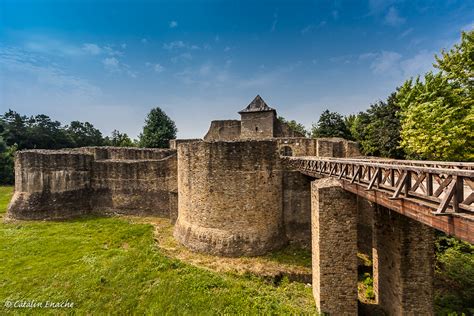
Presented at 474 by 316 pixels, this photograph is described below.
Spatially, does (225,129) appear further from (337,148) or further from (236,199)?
(236,199)

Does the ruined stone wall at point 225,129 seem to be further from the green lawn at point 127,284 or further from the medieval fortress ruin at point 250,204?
the green lawn at point 127,284

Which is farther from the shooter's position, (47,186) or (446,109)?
(47,186)

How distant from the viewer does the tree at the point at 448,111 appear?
31.5ft

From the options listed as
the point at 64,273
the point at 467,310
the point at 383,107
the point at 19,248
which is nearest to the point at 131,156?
the point at 19,248

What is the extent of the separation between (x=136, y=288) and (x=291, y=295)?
5537 mm

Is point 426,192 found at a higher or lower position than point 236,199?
higher

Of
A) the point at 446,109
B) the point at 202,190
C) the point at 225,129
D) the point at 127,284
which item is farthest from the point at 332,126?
the point at 127,284

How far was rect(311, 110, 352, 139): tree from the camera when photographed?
96.0 feet

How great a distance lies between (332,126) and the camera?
29547mm

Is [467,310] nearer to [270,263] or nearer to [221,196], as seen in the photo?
[270,263]

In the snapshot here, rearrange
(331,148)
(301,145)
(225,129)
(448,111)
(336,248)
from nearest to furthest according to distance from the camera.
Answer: (336,248), (448,111), (331,148), (301,145), (225,129)

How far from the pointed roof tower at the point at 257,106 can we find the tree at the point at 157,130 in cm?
1558

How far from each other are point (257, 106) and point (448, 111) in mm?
15436

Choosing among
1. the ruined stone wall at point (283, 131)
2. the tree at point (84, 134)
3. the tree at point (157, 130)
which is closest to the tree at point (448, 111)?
the ruined stone wall at point (283, 131)
